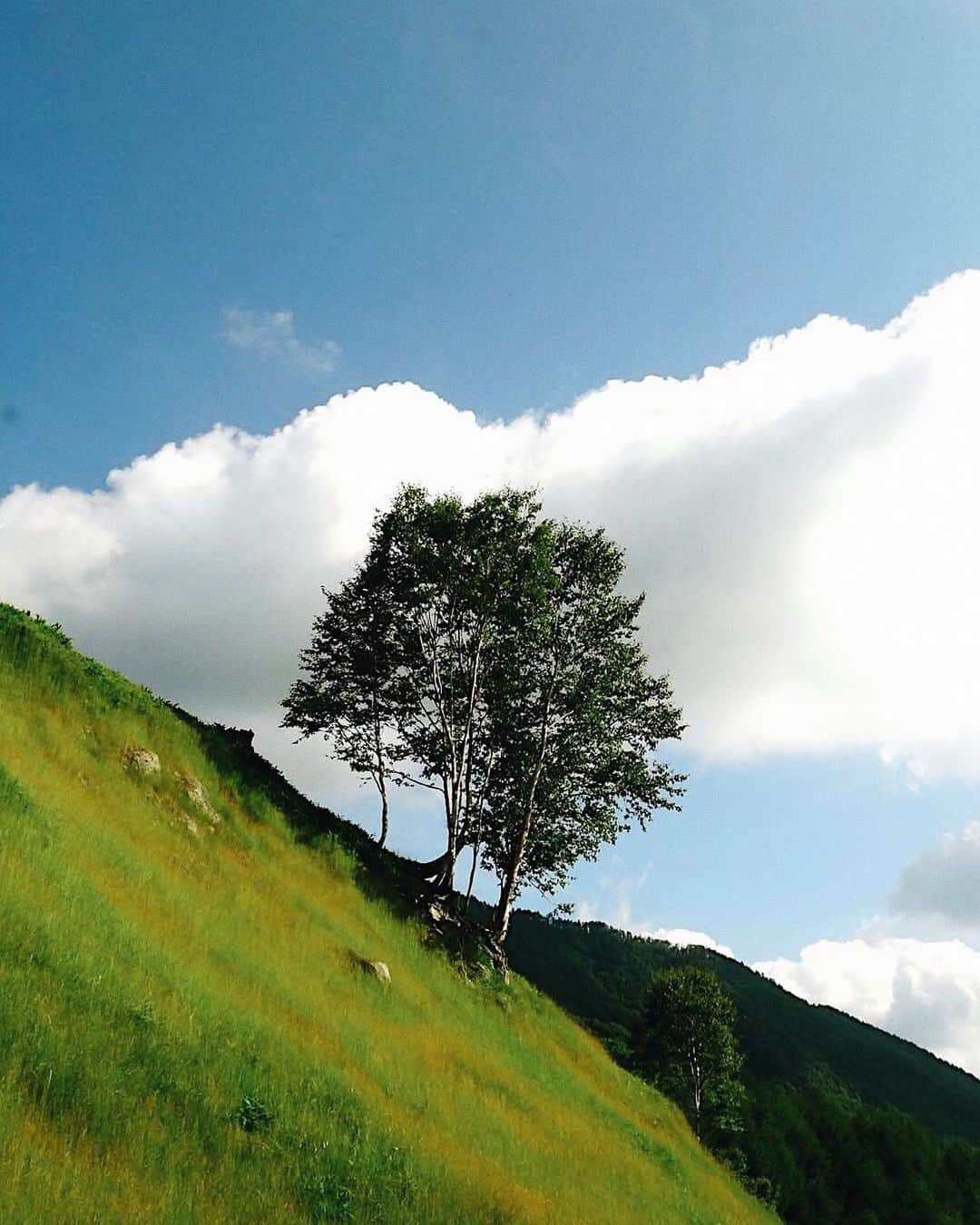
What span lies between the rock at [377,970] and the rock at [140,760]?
7912mm

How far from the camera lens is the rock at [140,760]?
884 inches

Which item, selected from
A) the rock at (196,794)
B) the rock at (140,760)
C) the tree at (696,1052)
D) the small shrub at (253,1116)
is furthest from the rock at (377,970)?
the tree at (696,1052)

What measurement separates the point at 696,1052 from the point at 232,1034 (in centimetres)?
7178

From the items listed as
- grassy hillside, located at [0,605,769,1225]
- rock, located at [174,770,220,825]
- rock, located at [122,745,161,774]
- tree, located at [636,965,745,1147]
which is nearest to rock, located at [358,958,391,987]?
grassy hillside, located at [0,605,769,1225]

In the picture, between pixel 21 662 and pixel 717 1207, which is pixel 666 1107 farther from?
pixel 21 662

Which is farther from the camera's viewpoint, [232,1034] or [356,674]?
[356,674]

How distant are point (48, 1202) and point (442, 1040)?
560 inches

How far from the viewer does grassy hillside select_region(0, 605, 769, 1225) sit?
8.09m

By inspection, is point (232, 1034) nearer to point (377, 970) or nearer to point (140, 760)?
point (377, 970)

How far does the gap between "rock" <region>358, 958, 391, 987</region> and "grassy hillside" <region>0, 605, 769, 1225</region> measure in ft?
1.39

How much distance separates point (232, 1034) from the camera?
1138cm

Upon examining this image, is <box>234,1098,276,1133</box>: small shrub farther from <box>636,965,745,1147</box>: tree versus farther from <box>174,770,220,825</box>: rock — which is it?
<box>636,965,745,1147</box>: tree

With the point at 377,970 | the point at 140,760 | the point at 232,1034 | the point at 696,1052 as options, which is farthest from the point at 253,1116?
the point at 696,1052

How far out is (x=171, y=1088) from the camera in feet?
29.9
